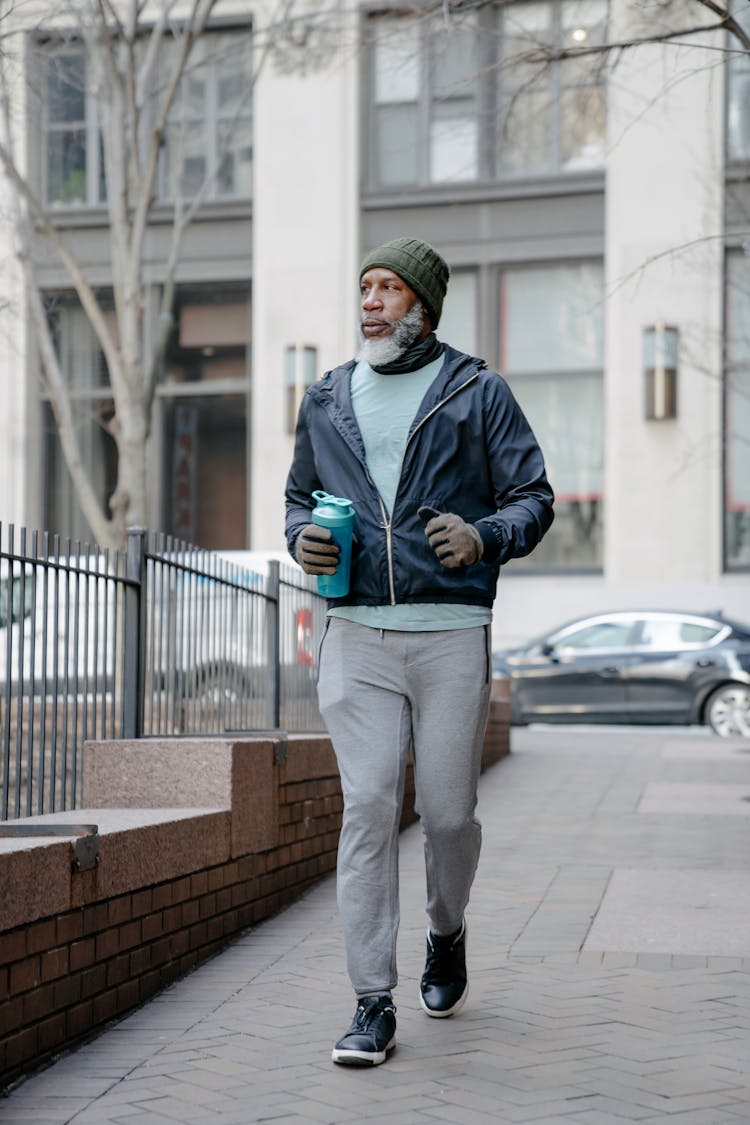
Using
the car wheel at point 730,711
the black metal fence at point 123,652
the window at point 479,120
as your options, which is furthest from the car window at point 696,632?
the black metal fence at point 123,652

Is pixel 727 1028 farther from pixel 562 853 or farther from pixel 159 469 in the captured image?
pixel 159 469

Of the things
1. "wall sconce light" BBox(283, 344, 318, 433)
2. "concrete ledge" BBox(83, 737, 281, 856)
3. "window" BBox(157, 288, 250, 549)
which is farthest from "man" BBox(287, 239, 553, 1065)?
"window" BBox(157, 288, 250, 549)

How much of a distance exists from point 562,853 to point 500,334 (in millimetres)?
15640

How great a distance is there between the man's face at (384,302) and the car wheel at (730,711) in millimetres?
13247

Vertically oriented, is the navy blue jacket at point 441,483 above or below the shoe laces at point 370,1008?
above

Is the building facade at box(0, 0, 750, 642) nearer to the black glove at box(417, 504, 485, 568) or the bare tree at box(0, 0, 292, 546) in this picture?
the bare tree at box(0, 0, 292, 546)

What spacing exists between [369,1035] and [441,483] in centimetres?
147

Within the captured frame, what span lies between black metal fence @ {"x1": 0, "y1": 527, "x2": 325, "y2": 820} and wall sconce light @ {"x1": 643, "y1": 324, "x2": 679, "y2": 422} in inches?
553

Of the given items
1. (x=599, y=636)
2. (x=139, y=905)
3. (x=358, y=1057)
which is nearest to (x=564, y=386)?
(x=599, y=636)

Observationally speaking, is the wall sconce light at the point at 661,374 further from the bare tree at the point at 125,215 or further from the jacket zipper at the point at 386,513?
the jacket zipper at the point at 386,513

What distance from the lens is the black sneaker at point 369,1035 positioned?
437 centimetres

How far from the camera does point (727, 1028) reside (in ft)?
15.6

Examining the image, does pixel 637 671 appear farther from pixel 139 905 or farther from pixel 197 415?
pixel 139 905

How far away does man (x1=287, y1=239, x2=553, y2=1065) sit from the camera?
4508 mm
